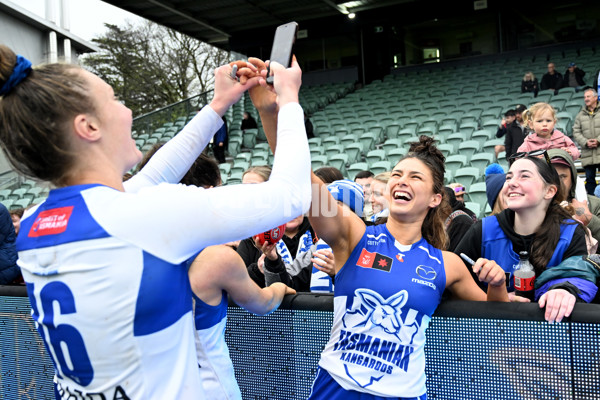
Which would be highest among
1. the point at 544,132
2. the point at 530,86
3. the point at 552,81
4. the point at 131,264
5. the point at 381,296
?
the point at 552,81

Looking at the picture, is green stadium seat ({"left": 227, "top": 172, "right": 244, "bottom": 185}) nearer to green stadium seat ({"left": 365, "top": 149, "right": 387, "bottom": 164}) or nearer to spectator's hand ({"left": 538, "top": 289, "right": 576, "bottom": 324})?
green stadium seat ({"left": 365, "top": 149, "right": 387, "bottom": 164})

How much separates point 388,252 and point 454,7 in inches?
760

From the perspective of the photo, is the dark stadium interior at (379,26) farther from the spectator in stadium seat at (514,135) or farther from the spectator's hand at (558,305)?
the spectator's hand at (558,305)

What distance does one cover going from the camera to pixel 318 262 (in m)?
2.06

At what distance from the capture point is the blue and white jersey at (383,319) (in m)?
1.86

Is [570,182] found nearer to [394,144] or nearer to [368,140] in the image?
[394,144]

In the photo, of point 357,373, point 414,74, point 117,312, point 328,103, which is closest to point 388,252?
point 357,373

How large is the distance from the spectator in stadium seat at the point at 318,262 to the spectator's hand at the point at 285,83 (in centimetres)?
78

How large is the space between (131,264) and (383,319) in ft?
3.56

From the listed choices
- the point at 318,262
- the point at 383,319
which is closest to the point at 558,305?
the point at 383,319

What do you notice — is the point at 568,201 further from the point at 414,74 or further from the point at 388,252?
the point at 414,74

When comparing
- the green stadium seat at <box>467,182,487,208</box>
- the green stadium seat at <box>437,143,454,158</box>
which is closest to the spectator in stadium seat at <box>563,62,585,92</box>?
the green stadium seat at <box>437,143,454,158</box>

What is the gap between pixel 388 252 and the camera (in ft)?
6.61

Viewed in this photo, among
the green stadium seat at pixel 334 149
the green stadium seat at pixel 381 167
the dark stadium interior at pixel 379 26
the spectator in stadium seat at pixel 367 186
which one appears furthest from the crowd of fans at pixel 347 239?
the dark stadium interior at pixel 379 26
